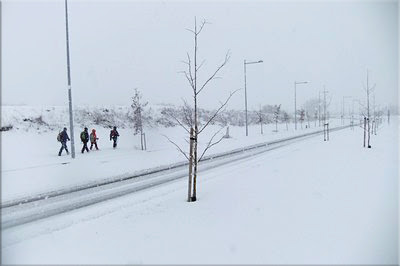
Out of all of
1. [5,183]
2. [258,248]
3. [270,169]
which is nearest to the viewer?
[258,248]

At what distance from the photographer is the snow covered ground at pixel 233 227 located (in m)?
Answer: 4.62

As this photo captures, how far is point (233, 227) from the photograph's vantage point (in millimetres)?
5680

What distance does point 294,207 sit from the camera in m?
6.78

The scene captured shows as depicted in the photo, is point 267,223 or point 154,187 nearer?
point 267,223

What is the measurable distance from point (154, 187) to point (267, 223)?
5214 millimetres

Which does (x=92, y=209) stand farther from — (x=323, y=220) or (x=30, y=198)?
(x=323, y=220)

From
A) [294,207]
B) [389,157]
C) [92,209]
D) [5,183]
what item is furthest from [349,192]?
[5,183]

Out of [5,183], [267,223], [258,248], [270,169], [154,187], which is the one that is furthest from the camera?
[270,169]

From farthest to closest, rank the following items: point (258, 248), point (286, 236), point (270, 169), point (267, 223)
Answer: point (270, 169) < point (267, 223) < point (286, 236) < point (258, 248)

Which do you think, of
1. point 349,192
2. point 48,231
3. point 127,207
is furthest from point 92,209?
point 349,192

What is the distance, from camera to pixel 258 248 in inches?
187

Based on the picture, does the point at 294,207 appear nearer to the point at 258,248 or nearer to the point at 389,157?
the point at 258,248

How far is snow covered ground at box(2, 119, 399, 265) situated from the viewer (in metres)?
4.62

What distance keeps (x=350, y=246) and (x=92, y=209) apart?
565 cm
